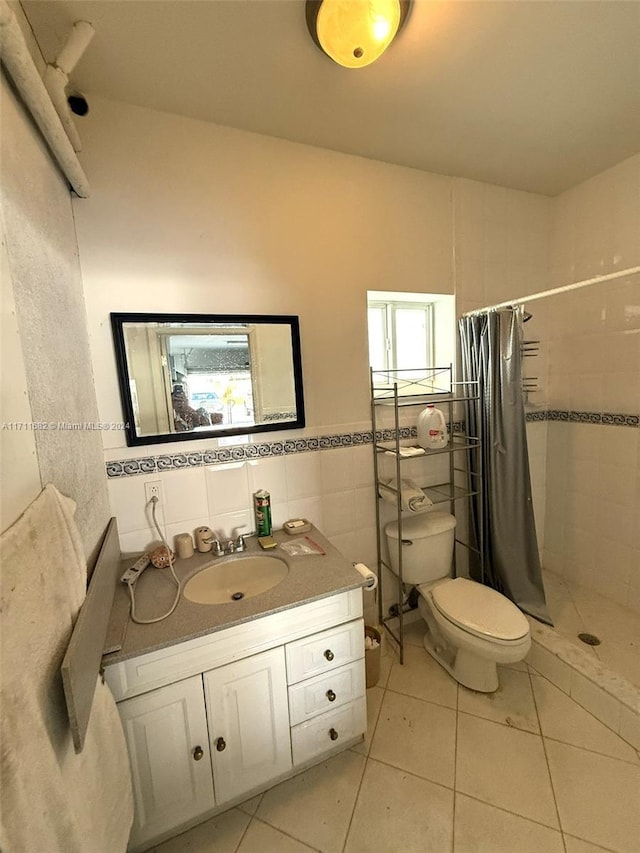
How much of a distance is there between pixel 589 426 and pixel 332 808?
2226 millimetres

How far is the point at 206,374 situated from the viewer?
1.42m

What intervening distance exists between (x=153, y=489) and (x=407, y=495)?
1.16m

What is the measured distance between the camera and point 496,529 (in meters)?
1.88

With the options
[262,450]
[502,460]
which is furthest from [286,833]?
[502,460]

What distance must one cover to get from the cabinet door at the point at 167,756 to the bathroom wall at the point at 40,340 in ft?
1.61

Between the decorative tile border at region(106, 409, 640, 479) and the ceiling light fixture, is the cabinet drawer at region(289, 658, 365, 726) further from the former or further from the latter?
the ceiling light fixture

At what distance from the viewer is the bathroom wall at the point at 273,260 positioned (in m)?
1.29

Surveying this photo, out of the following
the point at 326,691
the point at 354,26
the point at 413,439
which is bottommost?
the point at 326,691

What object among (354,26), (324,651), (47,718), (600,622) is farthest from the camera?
(600,622)

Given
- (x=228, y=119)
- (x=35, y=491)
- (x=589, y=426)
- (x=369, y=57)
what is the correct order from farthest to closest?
(x=589, y=426), (x=228, y=119), (x=369, y=57), (x=35, y=491)

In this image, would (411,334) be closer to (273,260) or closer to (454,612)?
(273,260)

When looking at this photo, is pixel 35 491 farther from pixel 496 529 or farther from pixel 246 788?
pixel 496 529

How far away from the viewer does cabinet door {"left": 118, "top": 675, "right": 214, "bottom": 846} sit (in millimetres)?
997

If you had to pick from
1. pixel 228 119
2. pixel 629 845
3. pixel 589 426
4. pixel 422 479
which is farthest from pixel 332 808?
pixel 228 119
